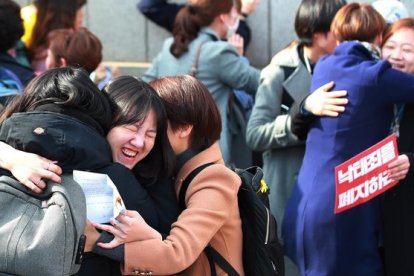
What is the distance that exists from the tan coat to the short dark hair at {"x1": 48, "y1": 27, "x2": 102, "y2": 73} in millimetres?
1689

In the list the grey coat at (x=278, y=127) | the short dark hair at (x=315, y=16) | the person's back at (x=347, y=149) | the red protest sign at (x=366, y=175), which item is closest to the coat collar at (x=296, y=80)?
the grey coat at (x=278, y=127)

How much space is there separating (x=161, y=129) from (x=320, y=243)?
54.9 inches

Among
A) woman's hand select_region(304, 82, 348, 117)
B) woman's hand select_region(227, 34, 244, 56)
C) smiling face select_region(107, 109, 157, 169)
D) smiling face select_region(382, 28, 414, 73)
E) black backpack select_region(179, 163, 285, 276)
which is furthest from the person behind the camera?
woman's hand select_region(227, 34, 244, 56)

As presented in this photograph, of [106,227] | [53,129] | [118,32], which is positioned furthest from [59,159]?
[118,32]

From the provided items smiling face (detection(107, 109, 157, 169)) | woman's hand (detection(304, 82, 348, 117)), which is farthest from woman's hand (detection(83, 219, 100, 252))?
woman's hand (detection(304, 82, 348, 117))

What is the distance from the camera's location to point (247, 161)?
5.35 meters

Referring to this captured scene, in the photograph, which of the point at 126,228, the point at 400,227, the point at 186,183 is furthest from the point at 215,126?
the point at 400,227

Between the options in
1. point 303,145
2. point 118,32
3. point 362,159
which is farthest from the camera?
point 118,32

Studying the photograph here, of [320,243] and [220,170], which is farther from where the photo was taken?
[320,243]

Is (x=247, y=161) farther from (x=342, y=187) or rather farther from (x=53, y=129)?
(x=53, y=129)

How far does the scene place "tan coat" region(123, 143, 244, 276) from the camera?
8.34ft

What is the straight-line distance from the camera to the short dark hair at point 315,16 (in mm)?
4367

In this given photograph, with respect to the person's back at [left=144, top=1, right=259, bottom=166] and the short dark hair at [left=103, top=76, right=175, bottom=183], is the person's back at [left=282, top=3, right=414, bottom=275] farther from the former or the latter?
the short dark hair at [left=103, top=76, right=175, bottom=183]

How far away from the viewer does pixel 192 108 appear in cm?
286
